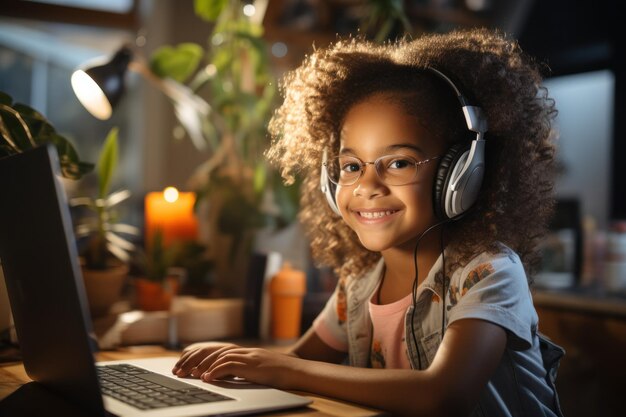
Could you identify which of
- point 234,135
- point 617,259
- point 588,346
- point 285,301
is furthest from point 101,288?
point 617,259

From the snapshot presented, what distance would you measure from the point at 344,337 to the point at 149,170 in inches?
88.8

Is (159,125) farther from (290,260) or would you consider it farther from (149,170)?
(290,260)

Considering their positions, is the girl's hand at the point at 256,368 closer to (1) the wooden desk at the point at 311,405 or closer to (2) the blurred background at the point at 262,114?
(1) the wooden desk at the point at 311,405

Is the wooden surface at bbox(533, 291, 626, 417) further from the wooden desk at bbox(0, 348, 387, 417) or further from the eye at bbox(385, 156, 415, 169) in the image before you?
the wooden desk at bbox(0, 348, 387, 417)

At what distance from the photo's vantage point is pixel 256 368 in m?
0.95

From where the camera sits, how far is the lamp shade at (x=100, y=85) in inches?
60.6

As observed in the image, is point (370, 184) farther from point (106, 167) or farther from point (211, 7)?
point (211, 7)

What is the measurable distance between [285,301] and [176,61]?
0.86m

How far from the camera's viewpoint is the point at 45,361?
0.91 meters

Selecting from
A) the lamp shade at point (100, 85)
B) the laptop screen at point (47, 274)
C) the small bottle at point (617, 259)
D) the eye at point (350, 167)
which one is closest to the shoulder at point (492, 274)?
the eye at point (350, 167)

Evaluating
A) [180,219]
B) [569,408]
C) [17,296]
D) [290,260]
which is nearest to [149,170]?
[180,219]

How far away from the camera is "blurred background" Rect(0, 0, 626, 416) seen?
1870 millimetres

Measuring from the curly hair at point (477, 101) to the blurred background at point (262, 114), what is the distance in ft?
0.37

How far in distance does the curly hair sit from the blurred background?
113mm
